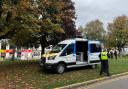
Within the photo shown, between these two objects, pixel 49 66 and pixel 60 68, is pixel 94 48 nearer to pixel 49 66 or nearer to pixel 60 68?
pixel 60 68

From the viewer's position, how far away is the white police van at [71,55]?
22.0m

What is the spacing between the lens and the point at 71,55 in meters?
23.4

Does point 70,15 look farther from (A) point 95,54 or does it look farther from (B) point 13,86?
(B) point 13,86

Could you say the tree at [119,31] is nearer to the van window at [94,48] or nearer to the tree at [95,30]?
the tree at [95,30]

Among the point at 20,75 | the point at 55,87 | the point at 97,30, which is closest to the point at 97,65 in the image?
the point at 20,75

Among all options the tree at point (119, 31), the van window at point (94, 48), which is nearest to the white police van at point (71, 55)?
the van window at point (94, 48)

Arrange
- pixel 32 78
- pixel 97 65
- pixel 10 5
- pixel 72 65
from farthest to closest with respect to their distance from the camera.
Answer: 1. pixel 97 65
2. pixel 72 65
3. pixel 10 5
4. pixel 32 78

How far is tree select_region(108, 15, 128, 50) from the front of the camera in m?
93.4

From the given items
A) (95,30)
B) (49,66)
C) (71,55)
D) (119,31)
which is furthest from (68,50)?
(95,30)

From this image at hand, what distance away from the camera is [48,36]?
2995 centimetres

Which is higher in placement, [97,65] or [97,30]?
[97,30]

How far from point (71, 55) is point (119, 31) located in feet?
238

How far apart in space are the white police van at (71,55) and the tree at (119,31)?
6827cm

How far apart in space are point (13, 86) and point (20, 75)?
4.28 meters
